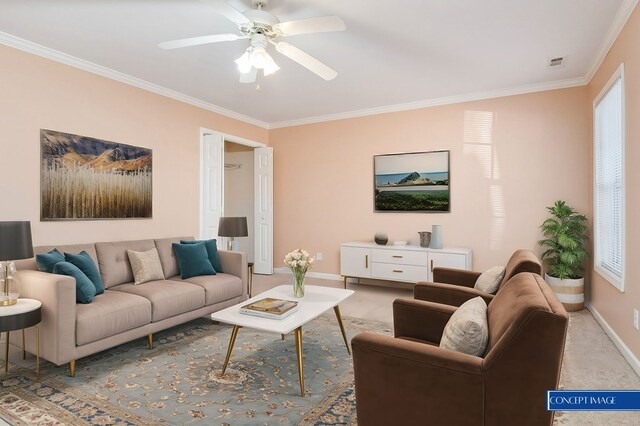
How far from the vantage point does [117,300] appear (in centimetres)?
304

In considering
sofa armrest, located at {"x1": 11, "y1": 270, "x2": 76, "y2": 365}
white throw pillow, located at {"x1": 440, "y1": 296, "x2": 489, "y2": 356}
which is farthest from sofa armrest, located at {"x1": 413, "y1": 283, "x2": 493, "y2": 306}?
sofa armrest, located at {"x1": 11, "y1": 270, "x2": 76, "y2": 365}

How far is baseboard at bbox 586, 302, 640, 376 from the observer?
2763 millimetres

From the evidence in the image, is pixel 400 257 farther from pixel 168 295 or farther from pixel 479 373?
pixel 479 373

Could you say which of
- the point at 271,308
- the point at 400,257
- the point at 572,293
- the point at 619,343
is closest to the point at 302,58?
the point at 271,308

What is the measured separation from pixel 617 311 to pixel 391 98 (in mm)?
3505

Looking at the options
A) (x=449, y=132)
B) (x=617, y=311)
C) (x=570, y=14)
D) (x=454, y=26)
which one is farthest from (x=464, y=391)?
(x=449, y=132)

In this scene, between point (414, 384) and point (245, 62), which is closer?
point (414, 384)

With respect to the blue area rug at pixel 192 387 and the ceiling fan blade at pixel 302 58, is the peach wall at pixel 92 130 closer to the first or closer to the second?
the blue area rug at pixel 192 387

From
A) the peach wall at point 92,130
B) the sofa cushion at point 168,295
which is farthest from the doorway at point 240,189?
the sofa cushion at point 168,295

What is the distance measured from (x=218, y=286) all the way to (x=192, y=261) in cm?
42

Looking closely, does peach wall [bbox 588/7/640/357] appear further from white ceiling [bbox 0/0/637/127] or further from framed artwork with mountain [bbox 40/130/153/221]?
framed artwork with mountain [bbox 40/130/153/221]

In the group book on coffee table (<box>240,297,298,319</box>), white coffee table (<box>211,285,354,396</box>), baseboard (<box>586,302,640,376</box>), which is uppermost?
book on coffee table (<box>240,297,298,319</box>)

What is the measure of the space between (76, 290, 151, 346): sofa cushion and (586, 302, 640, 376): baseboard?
3.79 meters

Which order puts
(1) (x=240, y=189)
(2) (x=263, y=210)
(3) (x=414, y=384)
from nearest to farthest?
(3) (x=414, y=384), (2) (x=263, y=210), (1) (x=240, y=189)
